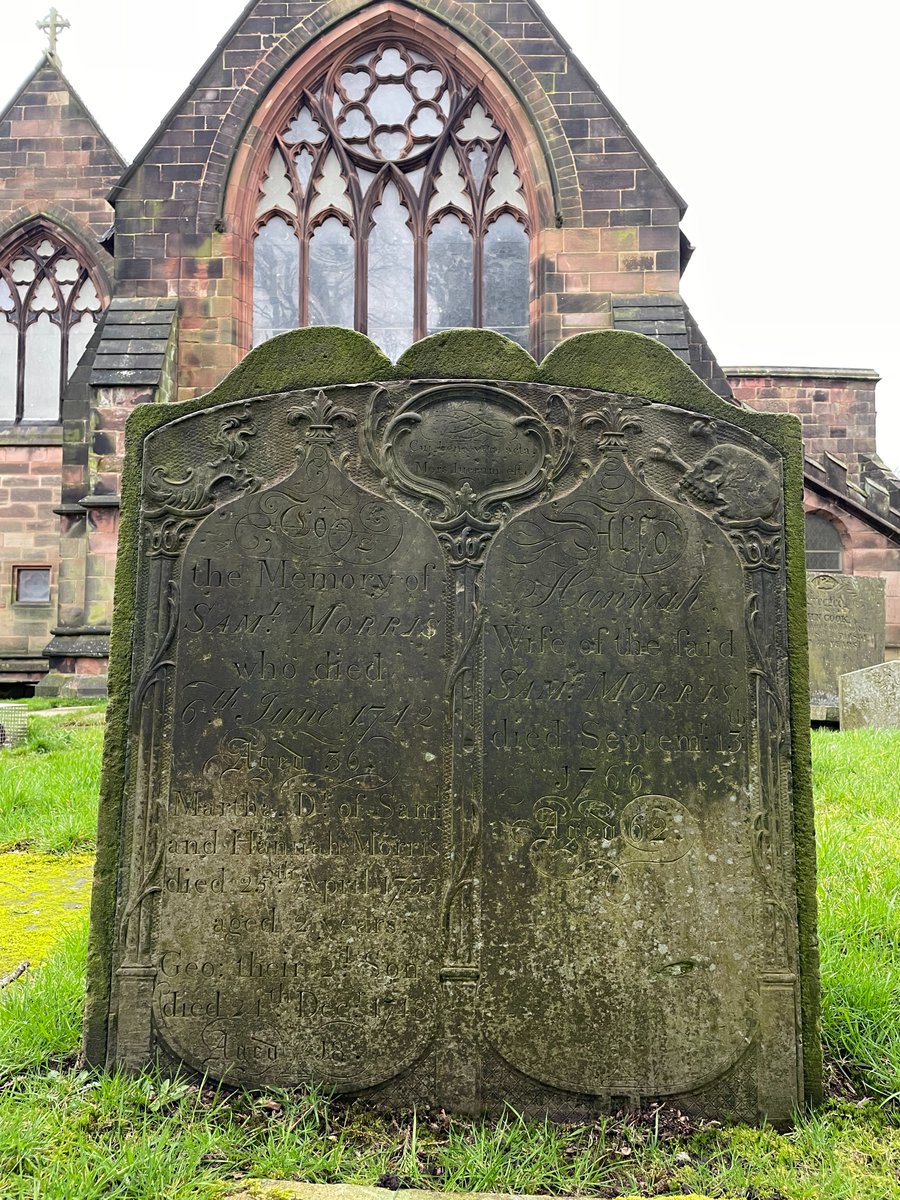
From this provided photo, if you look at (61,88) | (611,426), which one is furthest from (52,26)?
(611,426)

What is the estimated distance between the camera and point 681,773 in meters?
2.77

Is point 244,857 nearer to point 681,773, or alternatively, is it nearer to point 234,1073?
point 234,1073

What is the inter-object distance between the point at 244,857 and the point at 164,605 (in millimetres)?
802

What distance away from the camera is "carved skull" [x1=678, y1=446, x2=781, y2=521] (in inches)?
113

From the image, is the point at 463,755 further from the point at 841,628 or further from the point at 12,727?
the point at 841,628

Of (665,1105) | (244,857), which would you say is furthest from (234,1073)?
(665,1105)

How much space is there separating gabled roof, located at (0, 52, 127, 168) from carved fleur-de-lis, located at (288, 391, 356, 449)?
1674cm

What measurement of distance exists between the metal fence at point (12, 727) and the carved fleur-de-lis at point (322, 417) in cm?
593

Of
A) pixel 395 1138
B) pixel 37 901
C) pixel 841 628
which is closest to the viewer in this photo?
pixel 395 1138

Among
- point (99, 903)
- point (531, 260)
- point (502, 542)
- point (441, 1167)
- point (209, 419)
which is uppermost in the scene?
point (531, 260)

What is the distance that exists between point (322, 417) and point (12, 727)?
606 centimetres

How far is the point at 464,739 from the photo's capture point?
2.79m

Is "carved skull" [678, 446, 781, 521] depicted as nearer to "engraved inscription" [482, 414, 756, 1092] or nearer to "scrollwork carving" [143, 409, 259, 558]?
"engraved inscription" [482, 414, 756, 1092]

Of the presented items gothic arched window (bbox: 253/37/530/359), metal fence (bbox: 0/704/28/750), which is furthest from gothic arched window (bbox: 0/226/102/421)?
metal fence (bbox: 0/704/28/750)
